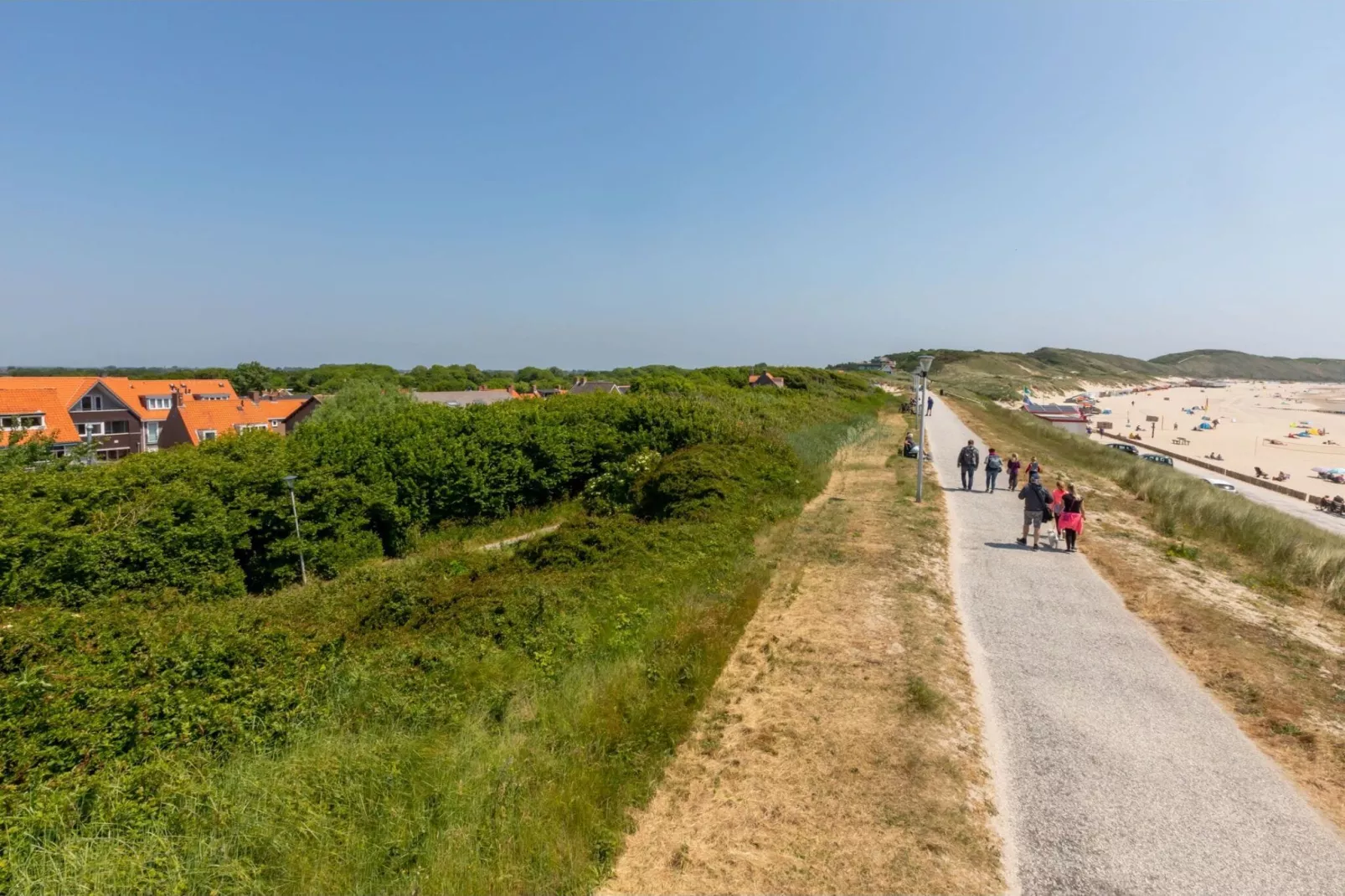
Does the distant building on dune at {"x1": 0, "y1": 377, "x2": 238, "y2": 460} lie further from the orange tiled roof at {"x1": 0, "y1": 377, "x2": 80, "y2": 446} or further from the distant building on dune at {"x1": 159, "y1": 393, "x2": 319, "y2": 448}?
the distant building on dune at {"x1": 159, "y1": 393, "x2": 319, "y2": 448}

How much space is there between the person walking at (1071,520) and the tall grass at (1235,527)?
3.41 meters

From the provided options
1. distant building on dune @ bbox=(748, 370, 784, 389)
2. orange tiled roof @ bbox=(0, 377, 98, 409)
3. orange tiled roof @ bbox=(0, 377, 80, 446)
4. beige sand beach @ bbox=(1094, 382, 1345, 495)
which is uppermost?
distant building on dune @ bbox=(748, 370, 784, 389)

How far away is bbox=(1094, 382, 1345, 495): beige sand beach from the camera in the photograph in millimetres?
46250

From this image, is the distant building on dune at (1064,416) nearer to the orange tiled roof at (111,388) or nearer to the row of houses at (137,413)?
the row of houses at (137,413)

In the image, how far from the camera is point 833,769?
5.23 meters

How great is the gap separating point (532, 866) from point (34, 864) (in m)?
2.89

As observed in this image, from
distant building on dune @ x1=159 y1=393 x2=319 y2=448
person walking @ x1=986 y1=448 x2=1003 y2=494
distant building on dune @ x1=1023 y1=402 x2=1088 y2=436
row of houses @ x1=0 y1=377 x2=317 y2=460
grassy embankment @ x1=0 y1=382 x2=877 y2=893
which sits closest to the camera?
grassy embankment @ x1=0 y1=382 x2=877 y2=893

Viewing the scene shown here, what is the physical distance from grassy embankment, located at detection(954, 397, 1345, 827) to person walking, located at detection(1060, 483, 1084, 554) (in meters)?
0.51

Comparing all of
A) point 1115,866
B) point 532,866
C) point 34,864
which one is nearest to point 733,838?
point 532,866

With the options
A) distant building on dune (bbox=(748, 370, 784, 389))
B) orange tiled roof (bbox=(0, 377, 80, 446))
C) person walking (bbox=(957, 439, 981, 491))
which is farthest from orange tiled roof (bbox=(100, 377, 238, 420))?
A: person walking (bbox=(957, 439, 981, 491))

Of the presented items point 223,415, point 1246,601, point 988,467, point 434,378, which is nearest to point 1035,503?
point 1246,601

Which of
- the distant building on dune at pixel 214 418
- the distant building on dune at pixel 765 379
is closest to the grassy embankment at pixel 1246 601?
the distant building on dune at pixel 765 379

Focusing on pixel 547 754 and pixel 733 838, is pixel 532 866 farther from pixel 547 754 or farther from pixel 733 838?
pixel 733 838

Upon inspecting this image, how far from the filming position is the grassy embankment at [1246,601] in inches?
225
